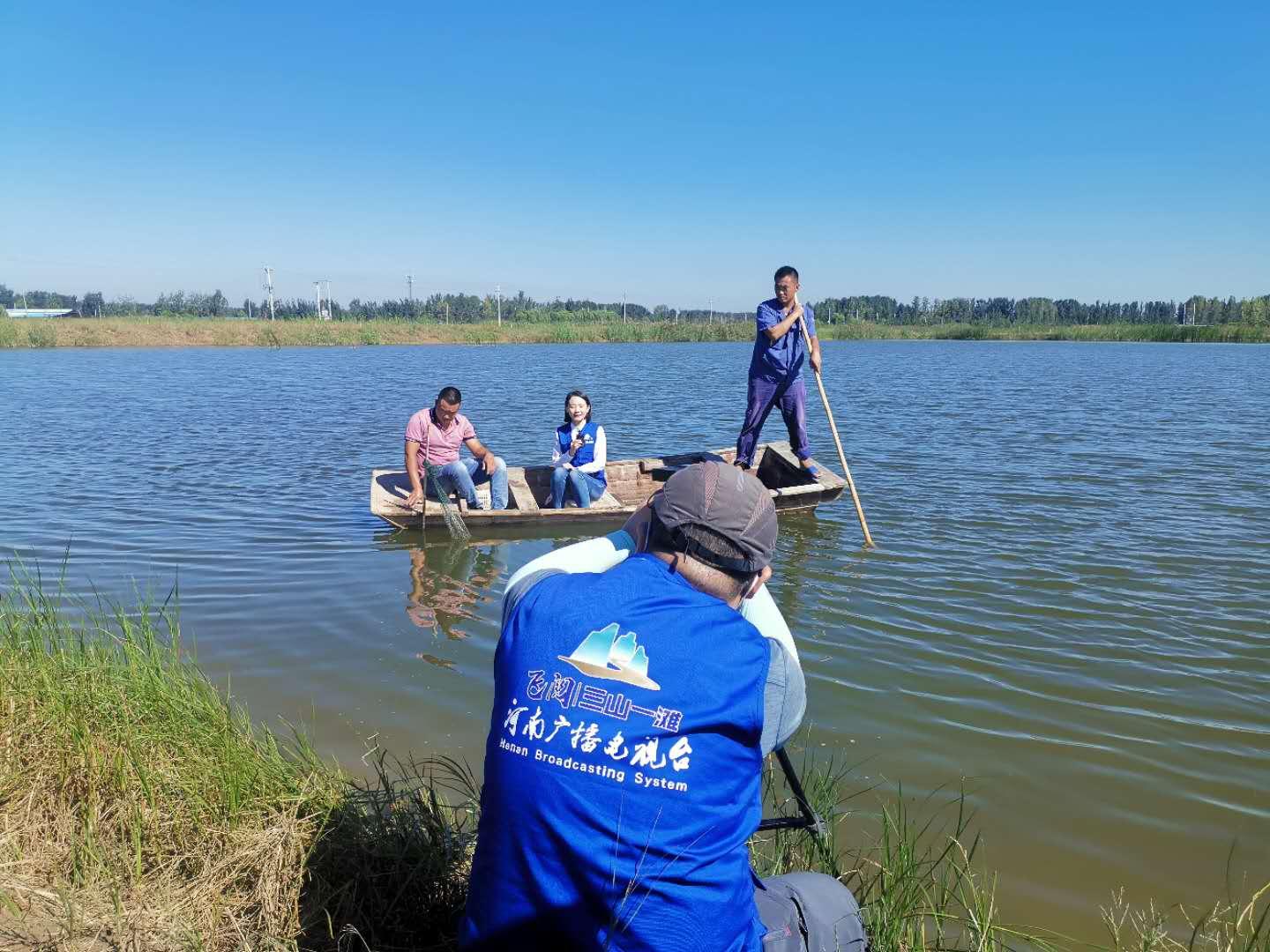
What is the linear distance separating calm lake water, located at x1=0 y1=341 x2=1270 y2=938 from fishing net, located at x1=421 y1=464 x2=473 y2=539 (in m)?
0.22

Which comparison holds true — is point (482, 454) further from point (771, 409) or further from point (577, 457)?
point (771, 409)

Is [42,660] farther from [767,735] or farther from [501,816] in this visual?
[767,735]

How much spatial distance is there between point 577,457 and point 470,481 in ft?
3.56

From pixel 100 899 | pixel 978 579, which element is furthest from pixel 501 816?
pixel 978 579

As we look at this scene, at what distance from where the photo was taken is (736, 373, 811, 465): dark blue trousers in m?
9.16

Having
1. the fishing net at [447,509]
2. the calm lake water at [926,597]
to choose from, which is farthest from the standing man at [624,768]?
the fishing net at [447,509]

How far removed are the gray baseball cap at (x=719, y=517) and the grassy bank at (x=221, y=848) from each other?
1230 millimetres

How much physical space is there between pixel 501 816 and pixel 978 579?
6.03m

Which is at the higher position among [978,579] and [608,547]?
[608,547]

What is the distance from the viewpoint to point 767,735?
1770mm

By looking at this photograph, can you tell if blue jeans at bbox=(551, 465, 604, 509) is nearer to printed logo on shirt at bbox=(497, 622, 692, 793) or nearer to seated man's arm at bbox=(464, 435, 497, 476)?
seated man's arm at bbox=(464, 435, 497, 476)

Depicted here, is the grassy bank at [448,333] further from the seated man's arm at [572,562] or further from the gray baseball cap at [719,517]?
the gray baseball cap at [719,517]

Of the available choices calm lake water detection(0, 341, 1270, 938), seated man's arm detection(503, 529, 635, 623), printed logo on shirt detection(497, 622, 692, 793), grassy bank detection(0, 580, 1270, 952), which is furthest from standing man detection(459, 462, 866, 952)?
calm lake water detection(0, 341, 1270, 938)

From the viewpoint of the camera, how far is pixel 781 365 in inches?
354
